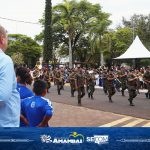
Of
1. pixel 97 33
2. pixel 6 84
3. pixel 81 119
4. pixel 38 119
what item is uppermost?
pixel 97 33

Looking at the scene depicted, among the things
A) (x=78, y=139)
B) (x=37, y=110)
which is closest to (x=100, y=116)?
(x=37, y=110)

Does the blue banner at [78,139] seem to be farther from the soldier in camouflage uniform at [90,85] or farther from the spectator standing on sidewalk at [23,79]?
the soldier in camouflage uniform at [90,85]

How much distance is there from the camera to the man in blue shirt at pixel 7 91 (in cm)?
251

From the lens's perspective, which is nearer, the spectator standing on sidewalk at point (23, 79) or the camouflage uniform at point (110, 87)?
the spectator standing on sidewalk at point (23, 79)

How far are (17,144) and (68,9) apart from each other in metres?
38.6

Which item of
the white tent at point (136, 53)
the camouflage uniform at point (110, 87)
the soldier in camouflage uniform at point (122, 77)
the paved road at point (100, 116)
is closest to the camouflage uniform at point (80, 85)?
the paved road at point (100, 116)

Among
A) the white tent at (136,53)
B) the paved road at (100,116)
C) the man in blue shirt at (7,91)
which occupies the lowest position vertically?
the paved road at (100,116)

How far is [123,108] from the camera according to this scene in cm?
1472

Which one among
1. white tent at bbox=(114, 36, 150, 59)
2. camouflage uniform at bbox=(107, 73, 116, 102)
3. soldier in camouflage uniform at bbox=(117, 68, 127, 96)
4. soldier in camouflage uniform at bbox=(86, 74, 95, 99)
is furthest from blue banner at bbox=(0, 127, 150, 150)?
white tent at bbox=(114, 36, 150, 59)

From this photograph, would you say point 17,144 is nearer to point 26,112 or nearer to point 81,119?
point 26,112

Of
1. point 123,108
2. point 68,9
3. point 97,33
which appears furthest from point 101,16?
point 123,108

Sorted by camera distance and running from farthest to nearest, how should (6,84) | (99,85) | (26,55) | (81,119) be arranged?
1. (26,55)
2. (99,85)
3. (81,119)
4. (6,84)

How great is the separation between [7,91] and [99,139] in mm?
680

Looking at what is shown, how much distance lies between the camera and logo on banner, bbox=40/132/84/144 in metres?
2.19
